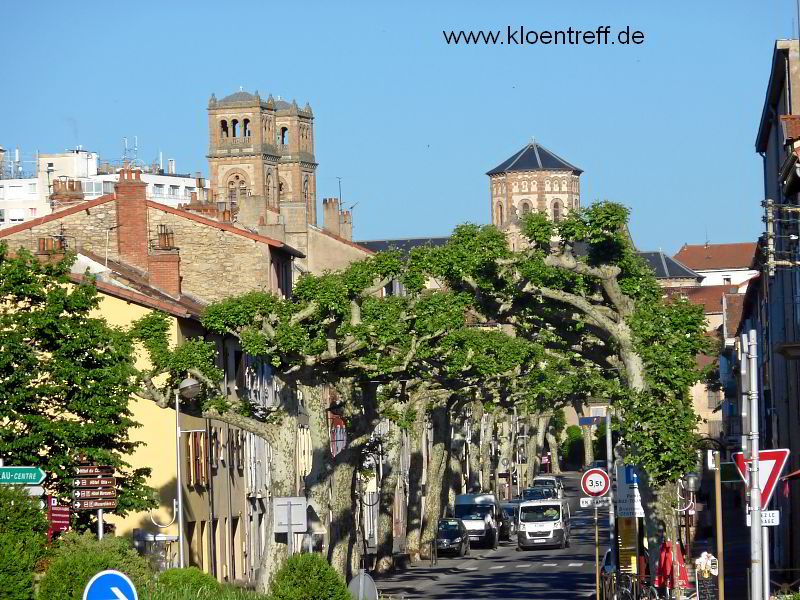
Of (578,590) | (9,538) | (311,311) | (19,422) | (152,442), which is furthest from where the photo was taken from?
(152,442)

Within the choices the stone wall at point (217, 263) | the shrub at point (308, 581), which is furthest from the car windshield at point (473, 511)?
the shrub at point (308, 581)

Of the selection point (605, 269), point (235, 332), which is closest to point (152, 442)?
point (235, 332)

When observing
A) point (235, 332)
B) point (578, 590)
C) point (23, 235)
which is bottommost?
point (578, 590)

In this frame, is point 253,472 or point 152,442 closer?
point 152,442

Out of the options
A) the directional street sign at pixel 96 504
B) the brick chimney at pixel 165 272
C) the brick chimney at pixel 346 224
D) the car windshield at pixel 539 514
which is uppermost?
the brick chimney at pixel 346 224

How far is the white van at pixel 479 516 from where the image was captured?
6812 cm

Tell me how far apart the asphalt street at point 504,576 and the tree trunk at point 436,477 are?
1.10 meters

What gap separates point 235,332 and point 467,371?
30.0ft

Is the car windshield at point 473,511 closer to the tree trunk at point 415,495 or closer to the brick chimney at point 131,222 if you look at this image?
the tree trunk at point 415,495

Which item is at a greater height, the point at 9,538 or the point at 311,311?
the point at 311,311

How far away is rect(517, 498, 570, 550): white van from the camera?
63.6 metres

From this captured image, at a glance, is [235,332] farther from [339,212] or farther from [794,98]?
[339,212]

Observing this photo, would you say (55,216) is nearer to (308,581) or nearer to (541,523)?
(541,523)

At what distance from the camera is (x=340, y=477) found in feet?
136
